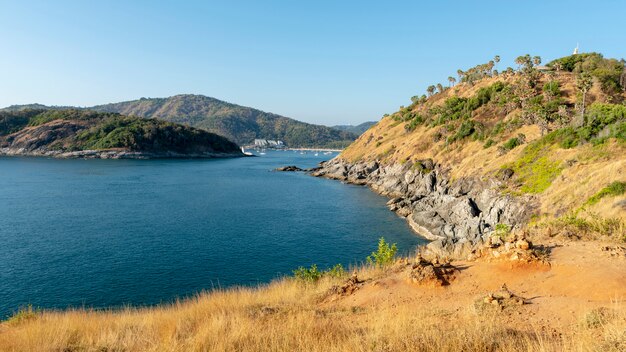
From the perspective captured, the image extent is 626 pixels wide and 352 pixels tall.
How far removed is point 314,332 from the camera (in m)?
8.62

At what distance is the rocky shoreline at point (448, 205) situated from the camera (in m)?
40.4

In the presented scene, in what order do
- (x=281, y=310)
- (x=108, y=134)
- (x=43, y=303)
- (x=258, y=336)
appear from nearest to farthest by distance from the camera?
(x=258, y=336) → (x=281, y=310) → (x=43, y=303) → (x=108, y=134)

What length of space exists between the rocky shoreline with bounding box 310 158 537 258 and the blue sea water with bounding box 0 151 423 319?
13.8ft

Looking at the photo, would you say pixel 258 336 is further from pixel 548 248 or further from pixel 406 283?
pixel 548 248

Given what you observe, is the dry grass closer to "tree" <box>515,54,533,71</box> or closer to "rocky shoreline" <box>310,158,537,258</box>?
"rocky shoreline" <box>310,158,537,258</box>

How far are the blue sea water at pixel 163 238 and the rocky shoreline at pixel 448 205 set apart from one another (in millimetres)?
4199

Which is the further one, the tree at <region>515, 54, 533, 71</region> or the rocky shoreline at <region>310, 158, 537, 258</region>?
the tree at <region>515, 54, 533, 71</region>

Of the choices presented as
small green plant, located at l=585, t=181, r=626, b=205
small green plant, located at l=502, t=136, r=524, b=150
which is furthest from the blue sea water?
small green plant, located at l=502, t=136, r=524, b=150

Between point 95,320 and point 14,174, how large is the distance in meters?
127

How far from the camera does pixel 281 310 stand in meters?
12.0

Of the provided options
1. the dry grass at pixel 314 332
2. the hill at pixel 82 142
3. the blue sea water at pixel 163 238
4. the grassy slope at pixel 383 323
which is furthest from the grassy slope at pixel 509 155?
the hill at pixel 82 142

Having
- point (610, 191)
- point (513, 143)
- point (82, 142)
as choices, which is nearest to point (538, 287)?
point (610, 191)

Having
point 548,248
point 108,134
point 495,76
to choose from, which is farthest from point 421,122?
point 108,134

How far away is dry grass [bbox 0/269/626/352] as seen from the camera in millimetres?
7047
